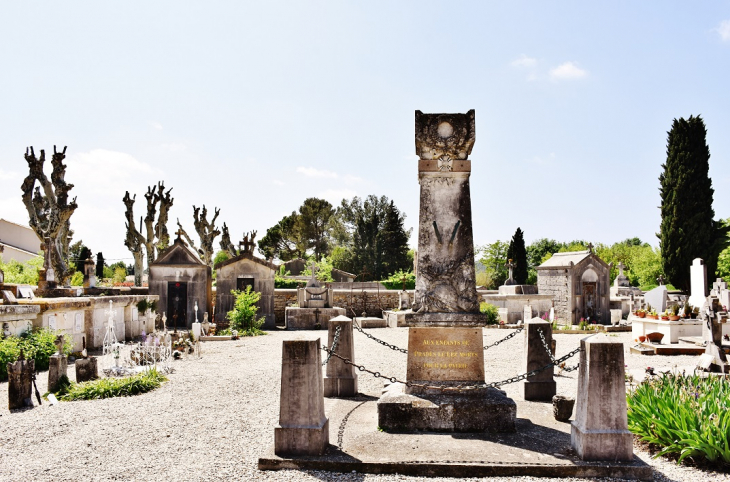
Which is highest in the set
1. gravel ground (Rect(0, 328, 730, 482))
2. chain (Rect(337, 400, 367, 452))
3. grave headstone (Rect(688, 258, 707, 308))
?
grave headstone (Rect(688, 258, 707, 308))

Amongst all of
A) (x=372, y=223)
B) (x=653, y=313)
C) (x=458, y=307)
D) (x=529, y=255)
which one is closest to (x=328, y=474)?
(x=458, y=307)

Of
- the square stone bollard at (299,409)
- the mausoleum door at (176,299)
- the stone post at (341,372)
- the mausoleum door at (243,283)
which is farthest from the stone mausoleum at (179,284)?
the square stone bollard at (299,409)

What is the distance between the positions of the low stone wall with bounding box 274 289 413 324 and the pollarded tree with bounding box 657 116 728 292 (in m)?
19.0

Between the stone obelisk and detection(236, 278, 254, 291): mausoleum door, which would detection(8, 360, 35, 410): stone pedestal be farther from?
detection(236, 278, 254, 291): mausoleum door

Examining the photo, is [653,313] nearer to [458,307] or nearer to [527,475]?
[458,307]

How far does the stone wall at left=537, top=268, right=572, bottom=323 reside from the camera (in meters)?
22.1

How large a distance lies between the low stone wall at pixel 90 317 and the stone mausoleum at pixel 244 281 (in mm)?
3723

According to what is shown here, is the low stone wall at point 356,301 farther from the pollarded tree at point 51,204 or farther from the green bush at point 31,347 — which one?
the green bush at point 31,347

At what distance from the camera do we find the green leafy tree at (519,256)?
129 ft

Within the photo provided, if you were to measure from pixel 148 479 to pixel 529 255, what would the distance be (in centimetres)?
5811

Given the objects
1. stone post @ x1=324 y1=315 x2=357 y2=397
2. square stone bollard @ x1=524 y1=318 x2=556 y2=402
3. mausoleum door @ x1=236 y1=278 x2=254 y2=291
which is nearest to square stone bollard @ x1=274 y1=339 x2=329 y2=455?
stone post @ x1=324 y1=315 x2=357 y2=397

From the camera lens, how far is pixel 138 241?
3297 cm

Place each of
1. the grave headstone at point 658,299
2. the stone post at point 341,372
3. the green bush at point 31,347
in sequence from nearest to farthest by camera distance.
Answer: the stone post at point 341,372 < the green bush at point 31,347 < the grave headstone at point 658,299

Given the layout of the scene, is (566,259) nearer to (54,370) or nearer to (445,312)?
(445,312)
